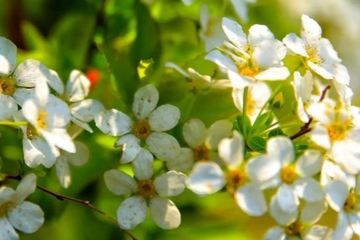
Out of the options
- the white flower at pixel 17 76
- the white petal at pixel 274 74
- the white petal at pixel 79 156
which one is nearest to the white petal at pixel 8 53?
the white flower at pixel 17 76

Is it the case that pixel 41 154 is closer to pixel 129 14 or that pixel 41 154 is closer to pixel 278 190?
pixel 278 190

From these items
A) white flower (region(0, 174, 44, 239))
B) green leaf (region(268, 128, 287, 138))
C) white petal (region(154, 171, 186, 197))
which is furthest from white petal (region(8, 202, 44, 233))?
green leaf (region(268, 128, 287, 138))

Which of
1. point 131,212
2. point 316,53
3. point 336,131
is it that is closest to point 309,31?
point 316,53

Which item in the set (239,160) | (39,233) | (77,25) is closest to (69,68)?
(77,25)

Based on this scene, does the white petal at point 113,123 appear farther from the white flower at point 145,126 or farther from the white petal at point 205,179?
the white petal at point 205,179

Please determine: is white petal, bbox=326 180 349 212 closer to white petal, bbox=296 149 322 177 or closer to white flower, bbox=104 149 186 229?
white petal, bbox=296 149 322 177

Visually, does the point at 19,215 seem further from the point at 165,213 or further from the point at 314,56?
the point at 314,56
